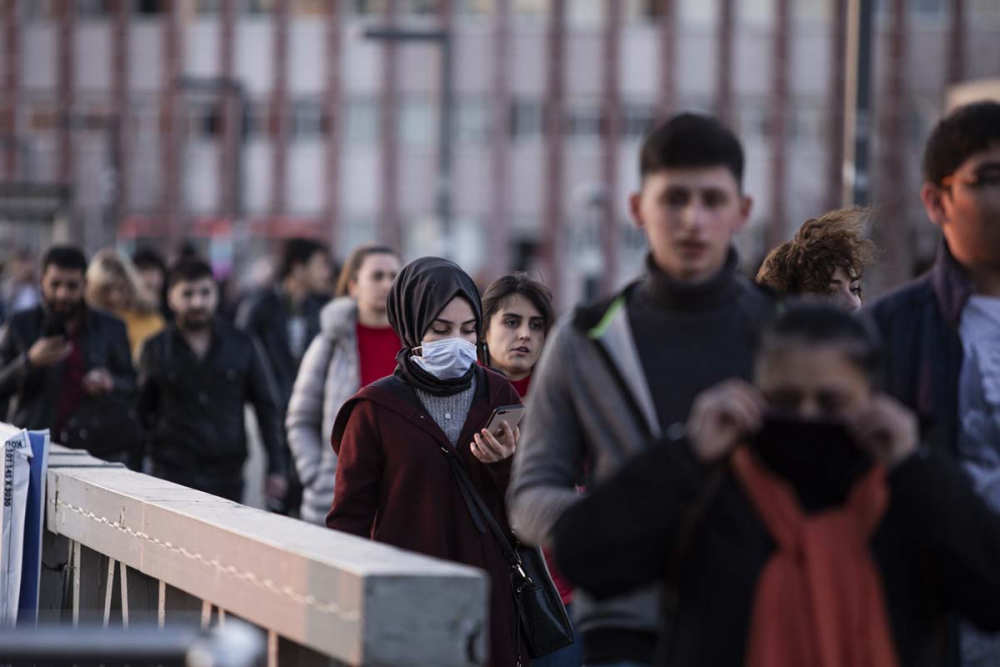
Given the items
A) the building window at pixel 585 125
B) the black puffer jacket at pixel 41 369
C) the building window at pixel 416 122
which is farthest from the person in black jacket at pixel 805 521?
the building window at pixel 585 125

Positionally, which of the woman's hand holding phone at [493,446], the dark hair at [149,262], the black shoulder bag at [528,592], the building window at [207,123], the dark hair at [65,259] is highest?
the building window at [207,123]

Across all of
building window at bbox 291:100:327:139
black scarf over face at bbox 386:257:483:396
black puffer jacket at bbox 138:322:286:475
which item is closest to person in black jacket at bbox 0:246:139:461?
black puffer jacket at bbox 138:322:286:475

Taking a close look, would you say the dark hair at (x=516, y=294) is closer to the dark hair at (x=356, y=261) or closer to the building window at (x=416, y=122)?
the dark hair at (x=356, y=261)

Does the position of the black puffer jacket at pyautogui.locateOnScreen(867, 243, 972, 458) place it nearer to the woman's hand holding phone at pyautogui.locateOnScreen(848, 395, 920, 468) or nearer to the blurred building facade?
the woman's hand holding phone at pyautogui.locateOnScreen(848, 395, 920, 468)

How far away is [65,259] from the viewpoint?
1020 cm

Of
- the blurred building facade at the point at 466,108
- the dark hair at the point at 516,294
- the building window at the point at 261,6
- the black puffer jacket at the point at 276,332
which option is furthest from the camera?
the building window at the point at 261,6

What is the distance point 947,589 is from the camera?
3.37m

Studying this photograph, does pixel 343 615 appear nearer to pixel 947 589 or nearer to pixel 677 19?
pixel 947 589

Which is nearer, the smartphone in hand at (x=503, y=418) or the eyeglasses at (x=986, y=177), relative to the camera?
the eyeglasses at (x=986, y=177)

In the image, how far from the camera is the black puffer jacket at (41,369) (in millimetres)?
10055

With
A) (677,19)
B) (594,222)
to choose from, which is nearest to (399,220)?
(594,222)

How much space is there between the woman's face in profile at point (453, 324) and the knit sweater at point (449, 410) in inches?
10.9

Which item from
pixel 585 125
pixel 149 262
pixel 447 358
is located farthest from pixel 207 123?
pixel 447 358

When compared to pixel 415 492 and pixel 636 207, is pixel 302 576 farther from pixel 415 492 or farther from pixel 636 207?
pixel 415 492
